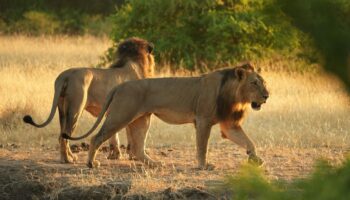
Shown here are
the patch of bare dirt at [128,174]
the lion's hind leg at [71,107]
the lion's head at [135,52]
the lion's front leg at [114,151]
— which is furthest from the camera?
the lion's head at [135,52]

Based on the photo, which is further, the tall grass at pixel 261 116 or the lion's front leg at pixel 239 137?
the tall grass at pixel 261 116

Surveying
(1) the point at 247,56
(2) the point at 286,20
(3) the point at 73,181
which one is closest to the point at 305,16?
(2) the point at 286,20

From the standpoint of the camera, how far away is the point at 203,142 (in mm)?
8203

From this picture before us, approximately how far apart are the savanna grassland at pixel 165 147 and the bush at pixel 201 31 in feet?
5.50

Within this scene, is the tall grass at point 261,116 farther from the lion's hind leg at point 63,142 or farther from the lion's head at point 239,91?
the lion's hind leg at point 63,142

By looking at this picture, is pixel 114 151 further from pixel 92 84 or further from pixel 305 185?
pixel 305 185

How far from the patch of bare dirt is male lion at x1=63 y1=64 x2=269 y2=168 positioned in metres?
0.27

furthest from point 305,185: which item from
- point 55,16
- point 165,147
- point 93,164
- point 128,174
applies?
point 55,16

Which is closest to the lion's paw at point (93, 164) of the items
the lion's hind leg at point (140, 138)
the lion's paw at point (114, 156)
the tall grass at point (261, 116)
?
the lion's hind leg at point (140, 138)

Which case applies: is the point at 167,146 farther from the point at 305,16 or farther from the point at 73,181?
the point at 305,16

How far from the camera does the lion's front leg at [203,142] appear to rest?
8.19m

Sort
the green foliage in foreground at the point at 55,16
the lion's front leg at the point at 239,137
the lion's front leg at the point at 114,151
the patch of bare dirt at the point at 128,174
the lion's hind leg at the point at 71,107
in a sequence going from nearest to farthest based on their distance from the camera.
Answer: the patch of bare dirt at the point at 128,174 → the lion's front leg at the point at 239,137 → the lion's hind leg at the point at 71,107 → the lion's front leg at the point at 114,151 → the green foliage in foreground at the point at 55,16

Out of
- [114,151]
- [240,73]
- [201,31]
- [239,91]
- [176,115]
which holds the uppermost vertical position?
[201,31]

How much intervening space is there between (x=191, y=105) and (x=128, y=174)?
103 centimetres
